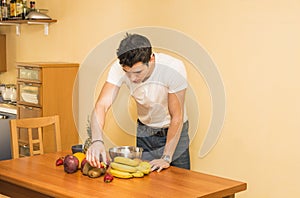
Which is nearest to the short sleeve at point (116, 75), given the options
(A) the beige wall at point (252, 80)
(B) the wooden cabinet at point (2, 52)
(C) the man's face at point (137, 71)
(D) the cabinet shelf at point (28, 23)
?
(C) the man's face at point (137, 71)

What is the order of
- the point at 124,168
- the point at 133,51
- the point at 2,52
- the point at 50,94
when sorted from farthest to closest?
the point at 2,52
the point at 50,94
the point at 133,51
the point at 124,168

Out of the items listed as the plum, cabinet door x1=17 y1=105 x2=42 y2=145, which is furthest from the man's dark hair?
cabinet door x1=17 y1=105 x2=42 y2=145

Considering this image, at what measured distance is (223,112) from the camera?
3.72 meters

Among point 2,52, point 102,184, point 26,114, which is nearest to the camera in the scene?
point 102,184

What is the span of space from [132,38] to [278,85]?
1076mm

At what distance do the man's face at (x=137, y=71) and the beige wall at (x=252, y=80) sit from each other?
34.3 inches

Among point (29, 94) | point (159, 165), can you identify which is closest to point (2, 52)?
point (29, 94)

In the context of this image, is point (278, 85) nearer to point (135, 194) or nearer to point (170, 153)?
point (170, 153)

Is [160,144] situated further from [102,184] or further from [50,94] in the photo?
[50,94]

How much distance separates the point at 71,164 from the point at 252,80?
1.43 meters

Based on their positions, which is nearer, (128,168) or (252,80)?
(128,168)

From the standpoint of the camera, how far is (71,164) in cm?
274

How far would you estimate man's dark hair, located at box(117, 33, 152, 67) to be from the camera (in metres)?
2.83

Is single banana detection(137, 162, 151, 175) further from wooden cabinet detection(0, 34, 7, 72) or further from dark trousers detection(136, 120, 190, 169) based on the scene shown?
wooden cabinet detection(0, 34, 7, 72)
